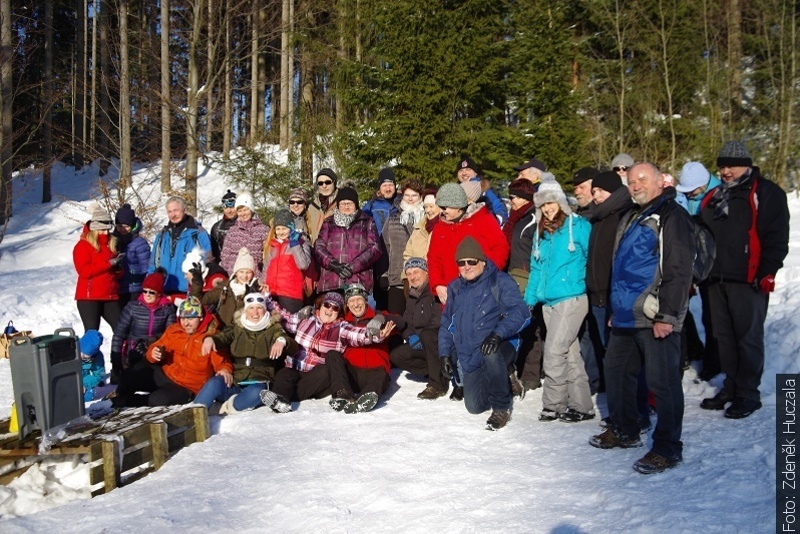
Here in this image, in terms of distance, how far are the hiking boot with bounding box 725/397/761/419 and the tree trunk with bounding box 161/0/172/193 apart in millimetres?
13431

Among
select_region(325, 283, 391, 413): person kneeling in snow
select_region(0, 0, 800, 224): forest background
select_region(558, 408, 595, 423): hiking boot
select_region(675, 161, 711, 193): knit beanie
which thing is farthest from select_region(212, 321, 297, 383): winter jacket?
select_region(0, 0, 800, 224): forest background

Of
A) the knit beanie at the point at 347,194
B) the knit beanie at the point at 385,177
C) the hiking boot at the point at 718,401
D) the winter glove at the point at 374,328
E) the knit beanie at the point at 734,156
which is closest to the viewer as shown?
the knit beanie at the point at 734,156

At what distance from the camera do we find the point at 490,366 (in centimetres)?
548

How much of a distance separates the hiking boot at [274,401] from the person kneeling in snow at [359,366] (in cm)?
45

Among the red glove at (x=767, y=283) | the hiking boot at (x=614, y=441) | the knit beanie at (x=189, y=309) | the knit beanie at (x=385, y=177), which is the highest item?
the knit beanie at (x=385, y=177)

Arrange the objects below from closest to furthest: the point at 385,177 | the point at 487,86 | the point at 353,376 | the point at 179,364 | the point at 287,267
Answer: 1. the point at 179,364
2. the point at 353,376
3. the point at 287,267
4. the point at 385,177
5. the point at 487,86

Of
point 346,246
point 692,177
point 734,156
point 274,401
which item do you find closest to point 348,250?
point 346,246

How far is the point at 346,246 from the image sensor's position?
7.11 metres

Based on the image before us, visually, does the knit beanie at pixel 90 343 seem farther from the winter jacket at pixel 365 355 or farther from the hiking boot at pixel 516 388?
the hiking boot at pixel 516 388

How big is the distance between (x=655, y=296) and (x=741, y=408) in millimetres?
1669

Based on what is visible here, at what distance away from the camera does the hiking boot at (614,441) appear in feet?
15.0

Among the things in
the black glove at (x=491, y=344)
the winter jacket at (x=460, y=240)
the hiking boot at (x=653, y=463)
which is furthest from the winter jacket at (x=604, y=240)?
the winter jacket at (x=460, y=240)

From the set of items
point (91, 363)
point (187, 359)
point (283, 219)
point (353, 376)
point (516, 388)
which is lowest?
point (516, 388)

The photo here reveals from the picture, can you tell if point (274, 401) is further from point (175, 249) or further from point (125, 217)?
point (125, 217)
